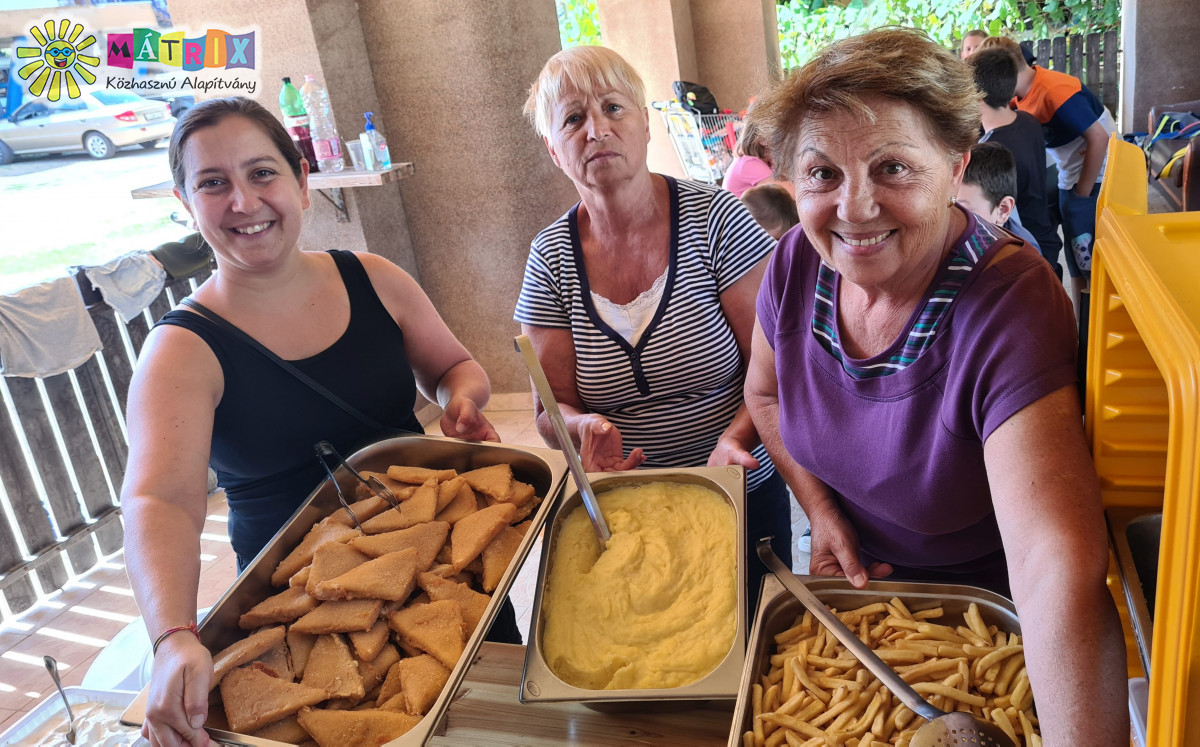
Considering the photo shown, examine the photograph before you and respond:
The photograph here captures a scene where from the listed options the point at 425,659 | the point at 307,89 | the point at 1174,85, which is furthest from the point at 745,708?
the point at 1174,85

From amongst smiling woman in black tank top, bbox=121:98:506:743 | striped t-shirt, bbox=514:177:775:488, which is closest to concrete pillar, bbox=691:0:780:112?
striped t-shirt, bbox=514:177:775:488

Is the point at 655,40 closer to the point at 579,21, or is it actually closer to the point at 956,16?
the point at 579,21

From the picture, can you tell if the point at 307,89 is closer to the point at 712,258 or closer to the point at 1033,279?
the point at 712,258

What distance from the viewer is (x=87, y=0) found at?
3.38m

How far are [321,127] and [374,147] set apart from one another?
29cm

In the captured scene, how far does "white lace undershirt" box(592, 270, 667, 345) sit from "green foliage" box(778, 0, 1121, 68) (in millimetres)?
8132

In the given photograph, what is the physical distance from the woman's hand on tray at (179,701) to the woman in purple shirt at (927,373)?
2.81 feet

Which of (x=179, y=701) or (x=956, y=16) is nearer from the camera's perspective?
(x=179, y=701)

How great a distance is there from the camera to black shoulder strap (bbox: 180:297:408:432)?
146 centimetres

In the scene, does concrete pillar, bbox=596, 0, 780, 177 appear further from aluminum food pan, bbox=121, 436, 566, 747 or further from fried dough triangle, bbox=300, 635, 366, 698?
fried dough triangle, bbox=300, 635, 366, 698

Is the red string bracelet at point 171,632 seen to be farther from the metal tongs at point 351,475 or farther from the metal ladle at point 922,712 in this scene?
the metal ladle at point 922,712

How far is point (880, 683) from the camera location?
99 centimetres

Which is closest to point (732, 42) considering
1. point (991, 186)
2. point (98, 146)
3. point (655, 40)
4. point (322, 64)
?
point (655, 40)

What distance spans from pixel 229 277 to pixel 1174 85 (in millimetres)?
9564
